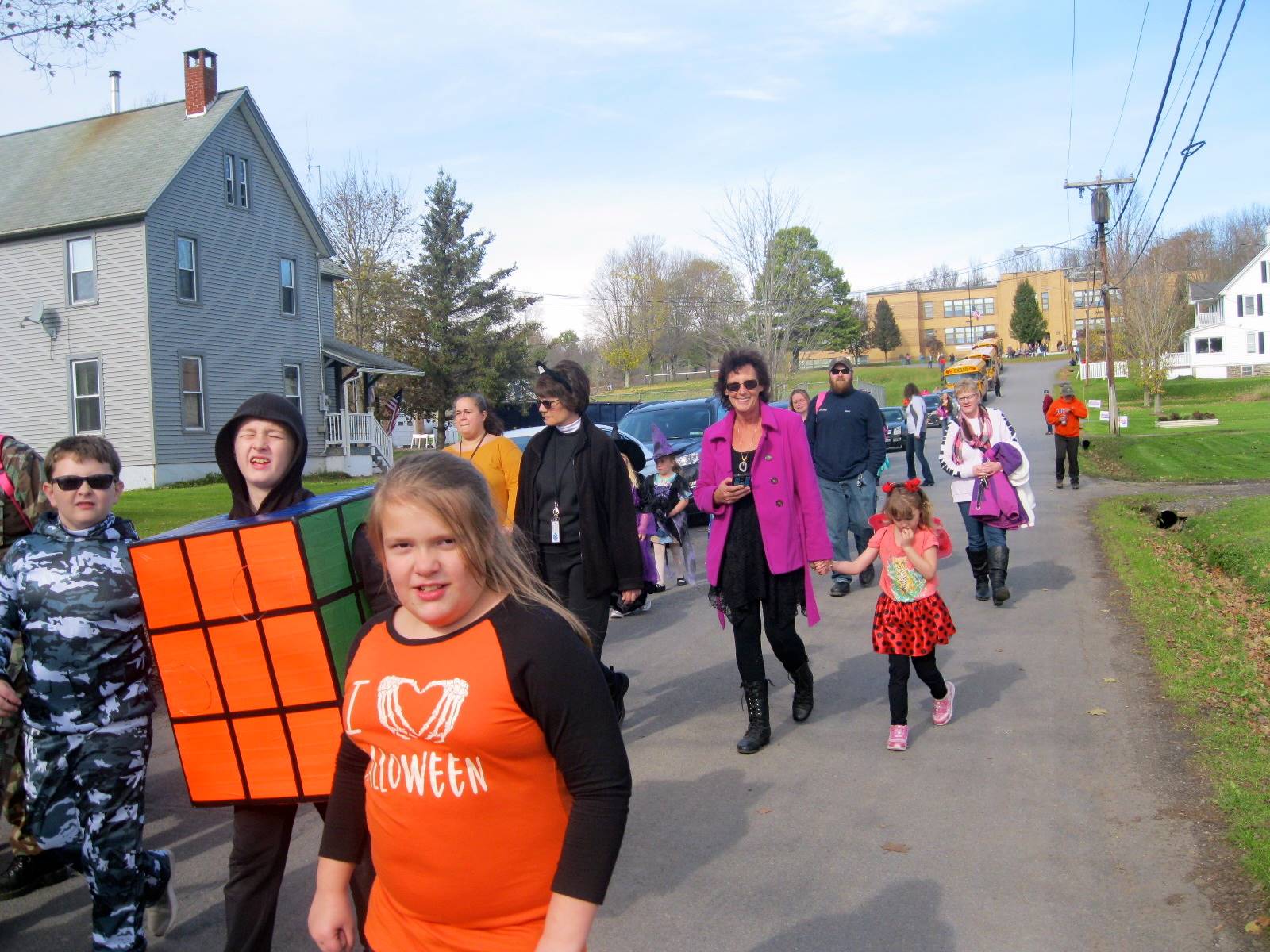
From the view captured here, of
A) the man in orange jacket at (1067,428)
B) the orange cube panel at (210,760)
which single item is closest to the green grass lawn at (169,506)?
the orange cube panel at (210,760)

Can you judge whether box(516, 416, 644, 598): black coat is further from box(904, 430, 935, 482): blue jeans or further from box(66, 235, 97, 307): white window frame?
box(66, 235, 97, 307): white window frame

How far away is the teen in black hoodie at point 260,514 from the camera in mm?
3293

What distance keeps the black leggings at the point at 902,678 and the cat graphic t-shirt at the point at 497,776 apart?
13.1 ft

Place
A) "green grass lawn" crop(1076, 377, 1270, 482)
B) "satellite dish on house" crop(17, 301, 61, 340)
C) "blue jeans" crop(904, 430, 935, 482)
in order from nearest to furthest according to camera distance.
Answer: "blue jeans" crop(904, 430, 935, 482) → "green grass lawn" crop(1076, 377, 1270, 482) → "satellite dish on house" crop(17, 301, 61, 340)

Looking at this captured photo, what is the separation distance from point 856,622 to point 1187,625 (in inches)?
96.4

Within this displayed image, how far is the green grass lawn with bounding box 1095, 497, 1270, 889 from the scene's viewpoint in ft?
16.4

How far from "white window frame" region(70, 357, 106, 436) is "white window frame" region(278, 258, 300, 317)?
5.50m

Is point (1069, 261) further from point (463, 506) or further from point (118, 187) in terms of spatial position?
point (463, 506)

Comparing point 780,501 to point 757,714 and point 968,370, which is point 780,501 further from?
point 968,370

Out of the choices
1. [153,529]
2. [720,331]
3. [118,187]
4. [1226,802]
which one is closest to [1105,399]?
[720,331]

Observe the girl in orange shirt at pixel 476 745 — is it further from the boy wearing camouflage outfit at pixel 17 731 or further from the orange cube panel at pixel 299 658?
the boy wearing camouflage outfit at pixel 17 731

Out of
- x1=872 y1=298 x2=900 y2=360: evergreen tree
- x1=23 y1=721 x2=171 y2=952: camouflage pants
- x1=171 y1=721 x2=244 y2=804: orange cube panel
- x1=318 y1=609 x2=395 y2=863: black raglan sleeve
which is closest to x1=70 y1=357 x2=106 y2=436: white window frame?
x1=23 y1=721 x2=171 y2=952: camouflage pants

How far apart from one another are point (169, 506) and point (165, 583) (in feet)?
55.0

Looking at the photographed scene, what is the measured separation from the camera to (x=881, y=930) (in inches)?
153
